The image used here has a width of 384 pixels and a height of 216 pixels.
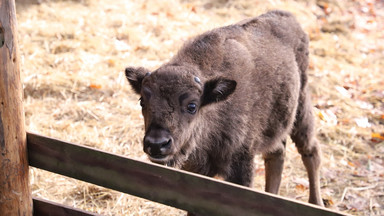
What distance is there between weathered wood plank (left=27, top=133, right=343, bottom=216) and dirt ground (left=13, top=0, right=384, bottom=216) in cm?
202

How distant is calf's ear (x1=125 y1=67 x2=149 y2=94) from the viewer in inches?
174

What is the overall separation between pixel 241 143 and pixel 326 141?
3.27m

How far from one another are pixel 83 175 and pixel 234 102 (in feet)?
5.87

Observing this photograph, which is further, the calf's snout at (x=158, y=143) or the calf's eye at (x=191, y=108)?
the calf's eye at (x=191, y=108)

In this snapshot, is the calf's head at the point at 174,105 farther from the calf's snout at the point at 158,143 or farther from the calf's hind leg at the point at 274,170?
the calf's hind leg at the point at 274,170

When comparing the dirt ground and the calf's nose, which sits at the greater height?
the calf's nose

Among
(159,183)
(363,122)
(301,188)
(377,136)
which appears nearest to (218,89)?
(159,183)

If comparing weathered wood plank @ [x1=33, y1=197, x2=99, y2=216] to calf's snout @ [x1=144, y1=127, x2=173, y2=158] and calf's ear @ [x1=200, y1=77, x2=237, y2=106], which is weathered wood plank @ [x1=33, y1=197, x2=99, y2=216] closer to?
calf's snout @ [x1=144, y1=127, x2=173, y2=158]

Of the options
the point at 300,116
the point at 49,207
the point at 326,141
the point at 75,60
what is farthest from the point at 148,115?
the point at 75,60

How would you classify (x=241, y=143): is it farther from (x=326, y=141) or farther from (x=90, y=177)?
(x=326, y=141)

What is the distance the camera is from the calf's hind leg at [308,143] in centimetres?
584

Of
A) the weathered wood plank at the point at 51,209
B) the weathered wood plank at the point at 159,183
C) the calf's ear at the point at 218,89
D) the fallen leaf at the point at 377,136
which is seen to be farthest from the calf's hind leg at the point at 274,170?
the weathered wood plank at the point at 159,183

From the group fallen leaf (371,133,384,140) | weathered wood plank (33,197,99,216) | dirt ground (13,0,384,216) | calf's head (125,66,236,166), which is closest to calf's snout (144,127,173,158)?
calf's head (125,66,236,166)

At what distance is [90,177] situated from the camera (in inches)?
131
